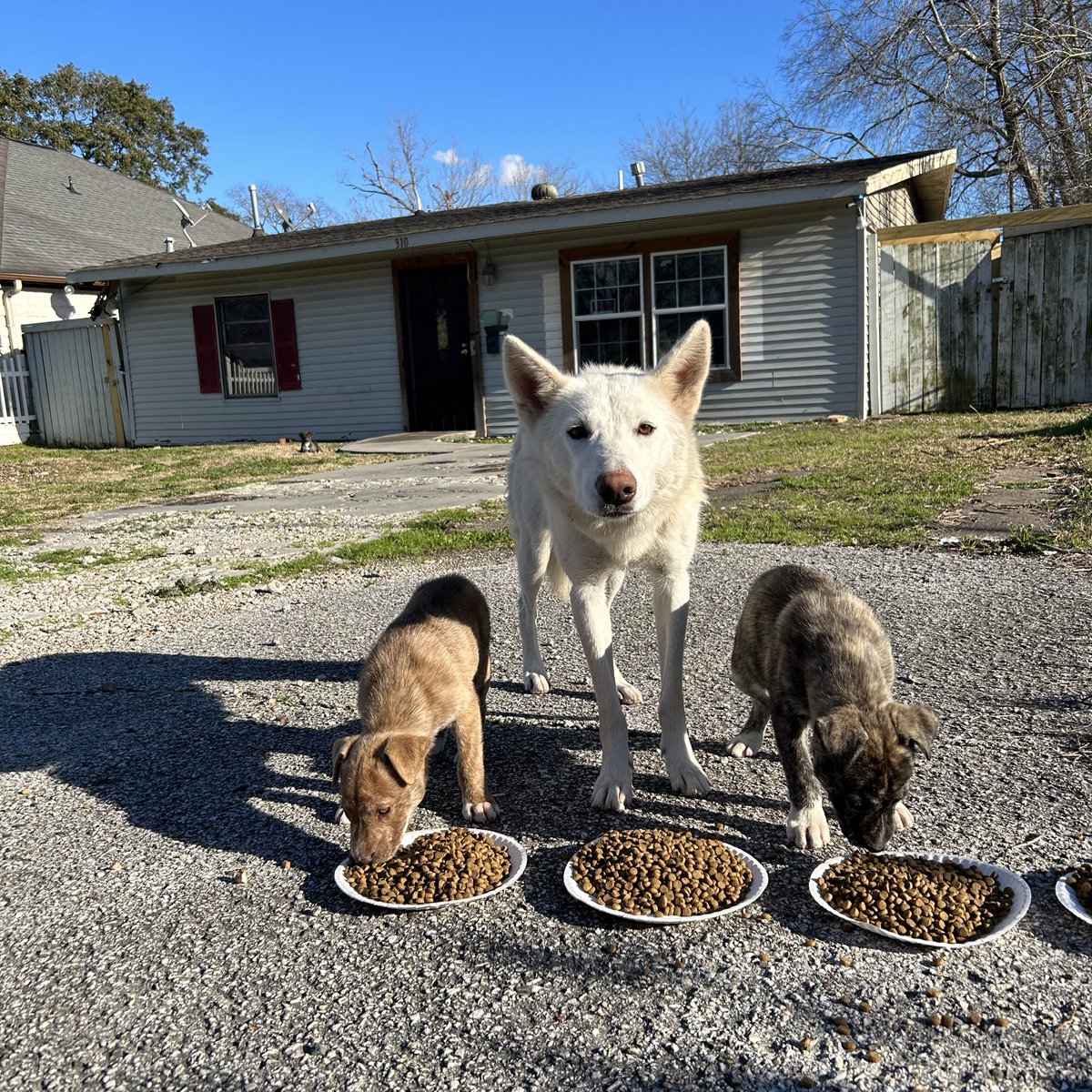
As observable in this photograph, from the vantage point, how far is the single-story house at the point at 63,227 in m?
22.9

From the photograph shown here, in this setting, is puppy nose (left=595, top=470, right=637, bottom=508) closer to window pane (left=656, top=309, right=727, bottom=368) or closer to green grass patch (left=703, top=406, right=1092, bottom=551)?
green grass patch (left=703, top=406, right=1092, bottom=551)

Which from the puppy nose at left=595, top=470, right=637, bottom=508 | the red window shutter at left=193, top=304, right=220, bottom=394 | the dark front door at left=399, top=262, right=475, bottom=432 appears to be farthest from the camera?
the red window shutter at left=193, top=304, right=220, bottom=394

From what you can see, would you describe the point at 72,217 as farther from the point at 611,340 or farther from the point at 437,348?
the point at 611,340

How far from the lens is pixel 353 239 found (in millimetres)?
17859

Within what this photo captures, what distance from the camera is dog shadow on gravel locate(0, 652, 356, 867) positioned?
3.21m

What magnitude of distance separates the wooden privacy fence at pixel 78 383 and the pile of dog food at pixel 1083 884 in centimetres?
2231

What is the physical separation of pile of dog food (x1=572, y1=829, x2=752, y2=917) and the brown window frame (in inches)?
532

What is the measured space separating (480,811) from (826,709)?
1237mm

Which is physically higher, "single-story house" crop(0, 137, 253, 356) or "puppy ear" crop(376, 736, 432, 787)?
"single-story house" crop(0, 137, 253, 356)

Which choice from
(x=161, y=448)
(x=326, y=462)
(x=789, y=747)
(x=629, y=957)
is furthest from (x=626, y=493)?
(x=161, y=448)

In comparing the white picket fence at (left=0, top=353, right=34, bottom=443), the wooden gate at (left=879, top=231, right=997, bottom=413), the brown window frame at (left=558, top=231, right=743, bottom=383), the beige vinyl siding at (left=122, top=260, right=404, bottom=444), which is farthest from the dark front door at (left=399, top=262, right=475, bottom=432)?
the white picket fence at (left=0, top=353, right=34, bottom=443)

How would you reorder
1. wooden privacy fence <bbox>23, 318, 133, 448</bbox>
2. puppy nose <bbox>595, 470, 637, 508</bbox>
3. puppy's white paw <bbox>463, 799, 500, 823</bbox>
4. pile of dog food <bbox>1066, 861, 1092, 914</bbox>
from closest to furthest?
pile of dog food <bbox>1066, 861, 1092, 914</bbox>
puppy nose <bbox>595, 470, 637, 508</bbox>
puppy's white paw <bbox>463, 799, 500, 823</bbox>
wooden privacy fence <bbox>23, 318, 133, 448</bbox>

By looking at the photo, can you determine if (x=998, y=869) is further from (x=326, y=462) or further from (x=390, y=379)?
(x=390, y=379)

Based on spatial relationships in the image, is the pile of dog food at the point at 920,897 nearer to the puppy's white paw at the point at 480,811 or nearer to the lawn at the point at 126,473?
the puppy's white paw at the point at 480,811
